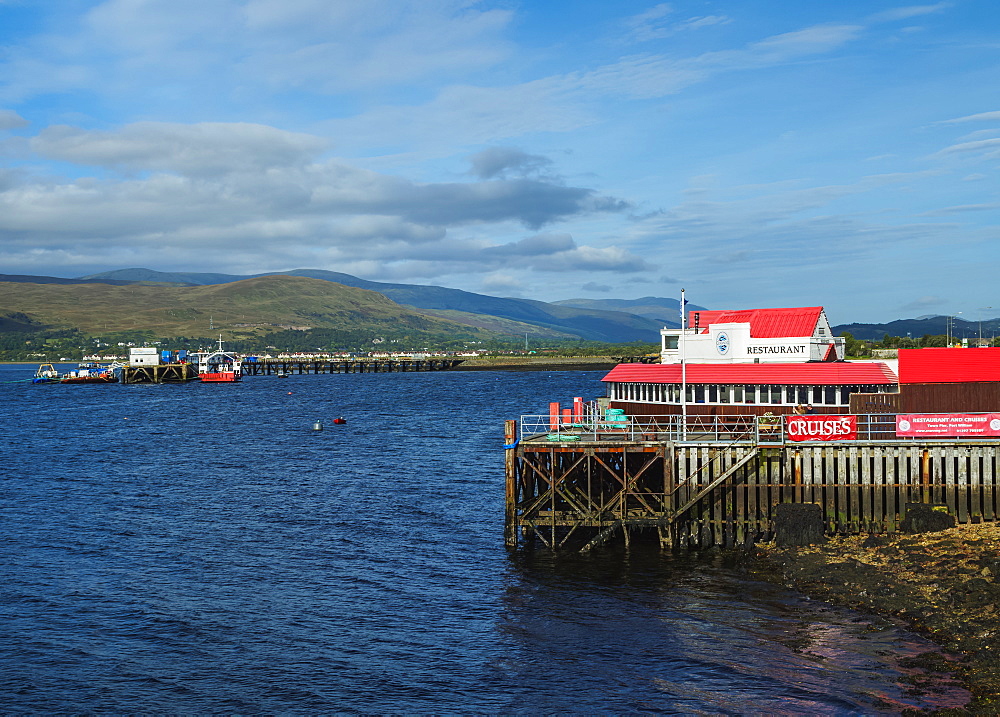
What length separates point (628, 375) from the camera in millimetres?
56781

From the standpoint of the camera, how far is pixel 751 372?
53688mm

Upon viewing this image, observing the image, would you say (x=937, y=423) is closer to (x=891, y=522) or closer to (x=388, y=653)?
(x=891, y=522)

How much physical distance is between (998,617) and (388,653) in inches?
795

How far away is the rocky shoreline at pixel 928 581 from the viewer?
27.7m

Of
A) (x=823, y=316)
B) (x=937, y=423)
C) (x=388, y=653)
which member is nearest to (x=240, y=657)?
(x=388, y=653)

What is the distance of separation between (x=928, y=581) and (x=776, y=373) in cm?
2088

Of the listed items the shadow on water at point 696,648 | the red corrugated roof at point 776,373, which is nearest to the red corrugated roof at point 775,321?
the red corrugated roof at point 776,373

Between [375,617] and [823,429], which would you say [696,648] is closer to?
[375,617]

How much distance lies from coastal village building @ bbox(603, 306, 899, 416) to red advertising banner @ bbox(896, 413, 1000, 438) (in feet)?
29.6

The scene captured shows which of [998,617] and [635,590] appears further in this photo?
[635,590]

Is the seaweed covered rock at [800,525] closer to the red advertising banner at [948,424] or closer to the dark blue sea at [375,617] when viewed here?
the dark blue sea at [375,617]

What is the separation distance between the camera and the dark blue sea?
27.4 m

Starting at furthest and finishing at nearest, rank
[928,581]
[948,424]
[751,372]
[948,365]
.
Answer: [751,372], [948,365], [948,424], [928,581]

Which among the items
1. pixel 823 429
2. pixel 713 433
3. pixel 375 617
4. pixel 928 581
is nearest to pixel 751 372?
pixel 823 429
